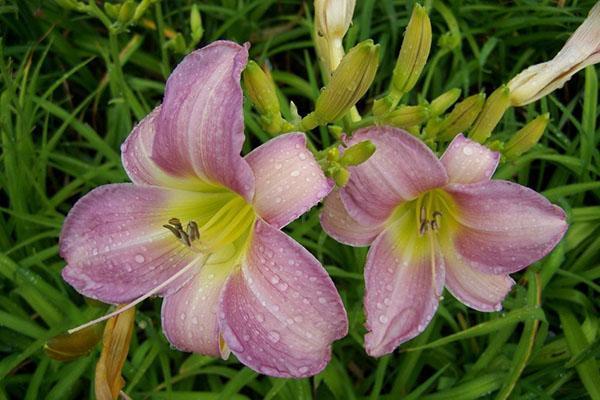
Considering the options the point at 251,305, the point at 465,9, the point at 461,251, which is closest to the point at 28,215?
the point at 251,305

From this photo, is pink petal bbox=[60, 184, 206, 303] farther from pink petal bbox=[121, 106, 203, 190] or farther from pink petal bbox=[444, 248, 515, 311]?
pink petal bbox=[444, 248, 515, 311]

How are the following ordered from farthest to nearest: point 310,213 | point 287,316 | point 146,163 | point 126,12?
point 310,213 → point 126,12 → point 146,163 → point 287,316

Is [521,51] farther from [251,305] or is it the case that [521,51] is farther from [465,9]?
[251,305]

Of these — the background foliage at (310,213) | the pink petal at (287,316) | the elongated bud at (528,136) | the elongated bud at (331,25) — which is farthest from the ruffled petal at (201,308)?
the elongated bud at (528,136)

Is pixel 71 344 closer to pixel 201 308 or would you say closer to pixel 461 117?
pixel 201 308

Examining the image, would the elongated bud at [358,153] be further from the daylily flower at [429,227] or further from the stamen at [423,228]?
the stamen at [423,228]

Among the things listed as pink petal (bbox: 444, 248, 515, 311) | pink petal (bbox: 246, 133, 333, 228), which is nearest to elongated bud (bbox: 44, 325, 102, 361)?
pink petal (bbox: 246, 133, 333, 228)

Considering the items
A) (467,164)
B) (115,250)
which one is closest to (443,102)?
(467,164)
